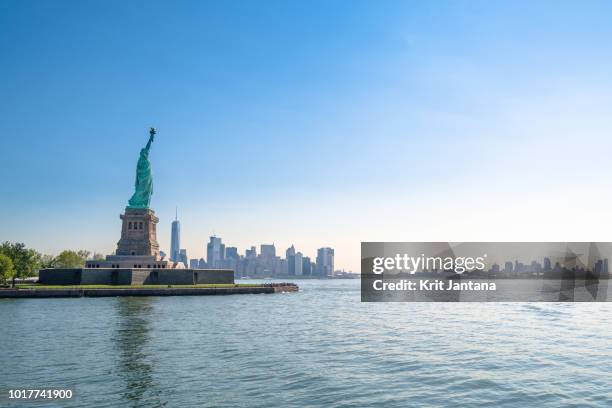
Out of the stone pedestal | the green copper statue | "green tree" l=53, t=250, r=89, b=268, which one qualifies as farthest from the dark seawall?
"green tree" l=53, t=250, r=89, b=268

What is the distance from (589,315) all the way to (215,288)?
60721 mm

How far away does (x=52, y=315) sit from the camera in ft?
177

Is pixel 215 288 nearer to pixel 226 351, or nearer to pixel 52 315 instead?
pixel 52 315

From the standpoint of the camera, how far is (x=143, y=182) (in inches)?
4400

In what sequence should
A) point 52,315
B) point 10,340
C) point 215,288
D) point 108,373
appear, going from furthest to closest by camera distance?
point 215,288 → point 52,315 → point 10,340 → point 108,373

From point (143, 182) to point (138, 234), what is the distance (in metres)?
12.3

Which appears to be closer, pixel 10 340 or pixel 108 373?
pixel 108 373

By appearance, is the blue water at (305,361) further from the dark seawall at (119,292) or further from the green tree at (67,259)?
the green tree at (67,259)

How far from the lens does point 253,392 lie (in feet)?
74.2

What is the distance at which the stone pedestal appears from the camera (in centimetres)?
10456

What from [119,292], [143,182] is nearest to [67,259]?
[143,182]

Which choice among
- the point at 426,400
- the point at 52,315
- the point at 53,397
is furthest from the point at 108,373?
the point at 52,315

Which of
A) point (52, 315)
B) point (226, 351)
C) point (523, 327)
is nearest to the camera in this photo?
point (226, 351)

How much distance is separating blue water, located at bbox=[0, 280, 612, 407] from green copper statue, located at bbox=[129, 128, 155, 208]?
59209mm
